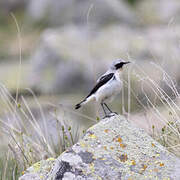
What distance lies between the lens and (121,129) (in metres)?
3.96

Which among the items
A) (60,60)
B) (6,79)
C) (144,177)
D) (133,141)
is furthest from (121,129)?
(6,79)

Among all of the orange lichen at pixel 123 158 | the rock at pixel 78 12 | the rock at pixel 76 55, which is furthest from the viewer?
the rock at pixel 78 12

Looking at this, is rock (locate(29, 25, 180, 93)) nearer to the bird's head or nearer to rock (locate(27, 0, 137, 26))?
rock (locate(27, 0, 137, 26))

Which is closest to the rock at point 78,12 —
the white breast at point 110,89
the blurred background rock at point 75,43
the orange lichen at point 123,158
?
the blurred background rock at point 75,43

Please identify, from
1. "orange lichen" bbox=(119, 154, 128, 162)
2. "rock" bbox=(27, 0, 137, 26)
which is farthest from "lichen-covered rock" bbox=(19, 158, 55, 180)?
"rock" bbox=(27, 0, 137, 26)

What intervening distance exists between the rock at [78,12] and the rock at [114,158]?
14.9 metres

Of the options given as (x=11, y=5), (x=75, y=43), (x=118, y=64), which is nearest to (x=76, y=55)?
(x=75, y=43)

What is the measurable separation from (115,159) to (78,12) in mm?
17845

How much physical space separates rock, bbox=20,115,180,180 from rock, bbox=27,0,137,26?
14.9m

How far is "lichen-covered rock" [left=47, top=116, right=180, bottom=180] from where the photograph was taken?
3.53 meters

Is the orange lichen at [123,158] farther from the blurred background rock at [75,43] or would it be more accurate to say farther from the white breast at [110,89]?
the blurred background rock at [75,43]

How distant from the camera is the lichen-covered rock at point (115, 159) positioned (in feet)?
11.6

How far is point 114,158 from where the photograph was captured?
366cm

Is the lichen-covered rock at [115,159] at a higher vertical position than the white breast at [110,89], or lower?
higher
